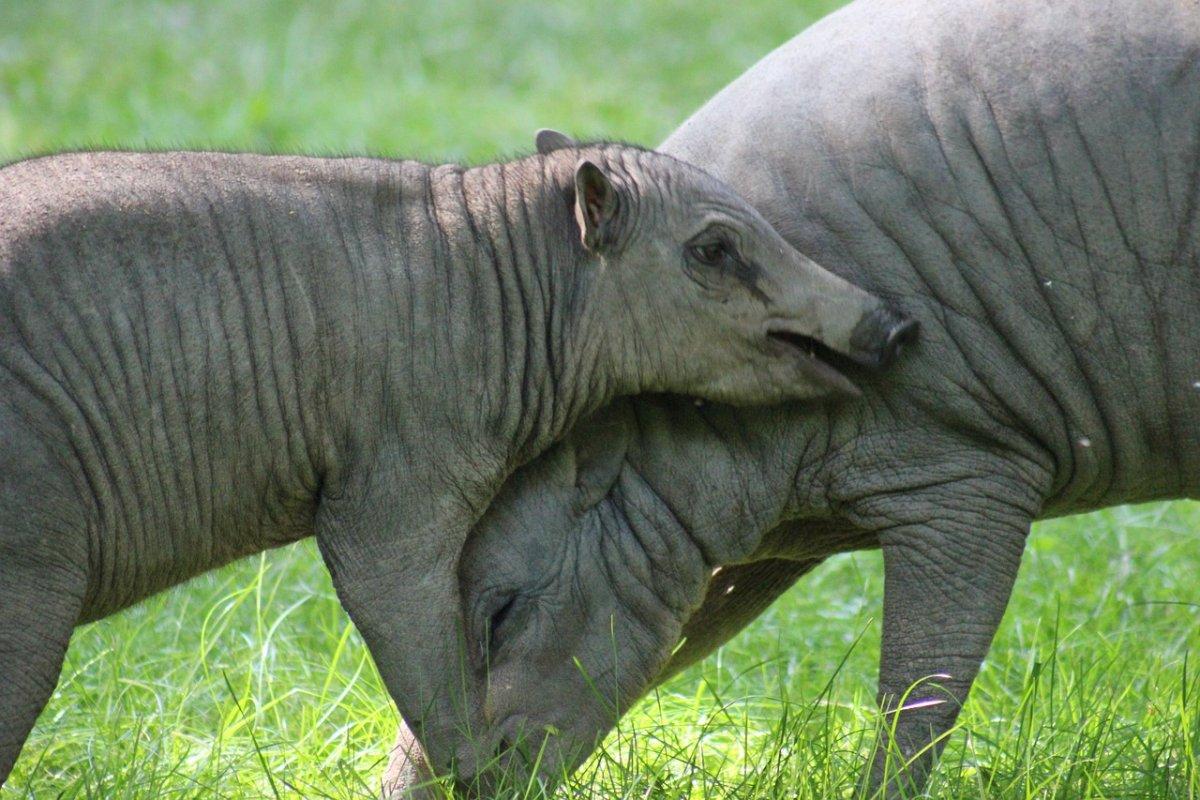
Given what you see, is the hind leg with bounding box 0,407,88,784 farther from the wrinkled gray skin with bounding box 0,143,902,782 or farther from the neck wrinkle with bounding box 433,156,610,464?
A: the neck wrinkle with bounding box 433,156,610,464

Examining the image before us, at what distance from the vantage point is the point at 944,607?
171 inches

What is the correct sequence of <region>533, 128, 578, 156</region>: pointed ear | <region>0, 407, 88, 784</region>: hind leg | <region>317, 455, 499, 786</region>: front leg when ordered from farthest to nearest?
<region>533, 128, 578, 156</region>: pointed ear
<region>317, 455, 499, 786</region>: front leg
<region>0, 407, 88, 784</region>: hind leg

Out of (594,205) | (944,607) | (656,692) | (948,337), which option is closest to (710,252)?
(594,205)

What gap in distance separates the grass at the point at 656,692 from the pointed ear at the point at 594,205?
124 cm

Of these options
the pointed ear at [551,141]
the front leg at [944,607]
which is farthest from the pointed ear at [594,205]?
the front leg at [944,607]

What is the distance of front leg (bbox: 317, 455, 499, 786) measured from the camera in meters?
4.17

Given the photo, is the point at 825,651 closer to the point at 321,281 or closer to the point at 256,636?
the point at 256,636

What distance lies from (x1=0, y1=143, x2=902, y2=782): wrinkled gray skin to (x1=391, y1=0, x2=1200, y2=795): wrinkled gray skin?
0.21 m

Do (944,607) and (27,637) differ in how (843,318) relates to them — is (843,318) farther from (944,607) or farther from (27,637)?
(27,637)

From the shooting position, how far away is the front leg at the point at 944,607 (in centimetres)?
433

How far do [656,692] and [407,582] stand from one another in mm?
1147

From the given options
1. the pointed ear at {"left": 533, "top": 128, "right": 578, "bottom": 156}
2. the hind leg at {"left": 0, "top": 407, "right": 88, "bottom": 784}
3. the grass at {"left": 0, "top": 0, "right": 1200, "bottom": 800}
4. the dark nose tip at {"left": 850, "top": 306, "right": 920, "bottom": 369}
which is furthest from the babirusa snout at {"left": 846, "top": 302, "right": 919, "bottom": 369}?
the hind leg at {"left": 0, "top": 407, "right": 88, "bottom": 784}

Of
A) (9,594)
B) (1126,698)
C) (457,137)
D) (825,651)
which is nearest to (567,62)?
(457,137)

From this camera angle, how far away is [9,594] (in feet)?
12.5
